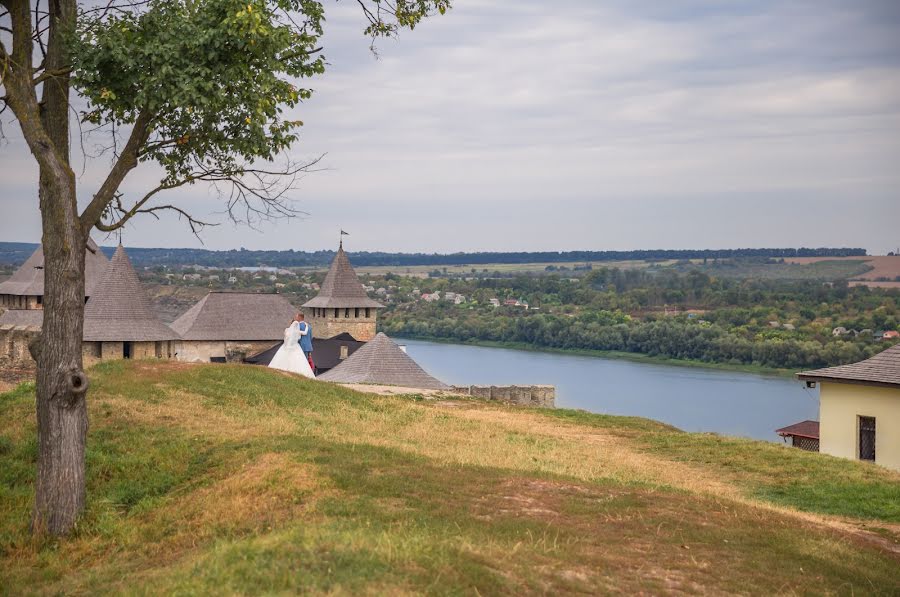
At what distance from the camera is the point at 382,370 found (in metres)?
26.9

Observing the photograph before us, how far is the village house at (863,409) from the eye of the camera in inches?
676

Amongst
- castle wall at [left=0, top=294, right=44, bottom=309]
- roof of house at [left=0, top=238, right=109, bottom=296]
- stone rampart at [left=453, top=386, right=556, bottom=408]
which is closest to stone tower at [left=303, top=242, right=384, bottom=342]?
roof of house at [left=0, top=238, right=109, bottom=296]

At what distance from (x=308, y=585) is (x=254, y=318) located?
1310 inches

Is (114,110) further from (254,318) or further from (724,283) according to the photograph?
(724,283)

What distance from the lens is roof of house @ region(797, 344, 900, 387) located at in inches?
674

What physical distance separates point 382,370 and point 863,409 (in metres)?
13.2

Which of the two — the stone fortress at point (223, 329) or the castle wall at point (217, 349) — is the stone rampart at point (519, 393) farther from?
the castle wall at point (217, 349)

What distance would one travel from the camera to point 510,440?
48.0ft

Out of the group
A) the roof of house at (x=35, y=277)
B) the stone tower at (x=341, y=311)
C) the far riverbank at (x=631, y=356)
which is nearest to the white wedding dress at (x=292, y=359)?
the roof of house at (x=35, y=277)

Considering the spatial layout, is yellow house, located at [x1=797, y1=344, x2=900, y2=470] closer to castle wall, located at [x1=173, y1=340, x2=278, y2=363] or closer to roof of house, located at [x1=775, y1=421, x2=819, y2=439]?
roof of house, located at [x1=775, y1=421, x2=819, y2=439]

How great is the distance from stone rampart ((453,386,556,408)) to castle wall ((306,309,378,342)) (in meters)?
15.4

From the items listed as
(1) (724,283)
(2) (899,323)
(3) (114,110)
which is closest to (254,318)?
(3) (114,110)

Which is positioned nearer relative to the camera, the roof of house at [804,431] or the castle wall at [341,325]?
the roof of house at [804,431]

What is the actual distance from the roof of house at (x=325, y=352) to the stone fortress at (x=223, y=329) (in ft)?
0.14
